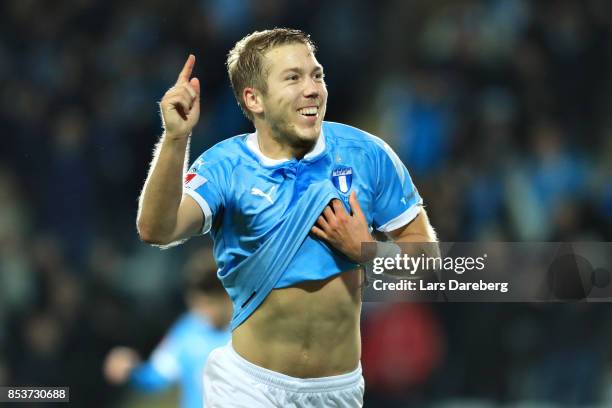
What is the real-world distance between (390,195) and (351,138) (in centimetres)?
25

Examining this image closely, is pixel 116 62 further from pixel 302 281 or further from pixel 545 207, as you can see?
pixel 302 281

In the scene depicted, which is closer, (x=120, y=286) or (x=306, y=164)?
(x=306, y=164)

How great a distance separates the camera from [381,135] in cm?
748

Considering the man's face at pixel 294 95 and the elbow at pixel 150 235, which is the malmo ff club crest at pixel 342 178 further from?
the elbow at pixel 150 235

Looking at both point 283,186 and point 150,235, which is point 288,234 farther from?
point 150,235

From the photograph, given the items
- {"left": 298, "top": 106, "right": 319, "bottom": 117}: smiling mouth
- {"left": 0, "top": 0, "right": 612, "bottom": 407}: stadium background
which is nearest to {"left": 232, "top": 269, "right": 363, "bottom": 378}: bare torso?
{"left": 298, "top": 106, "right": 319, "bottom": 117}: smiling mouth

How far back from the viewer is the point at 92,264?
7.22 m

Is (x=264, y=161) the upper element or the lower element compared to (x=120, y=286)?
lower

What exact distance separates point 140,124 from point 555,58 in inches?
119

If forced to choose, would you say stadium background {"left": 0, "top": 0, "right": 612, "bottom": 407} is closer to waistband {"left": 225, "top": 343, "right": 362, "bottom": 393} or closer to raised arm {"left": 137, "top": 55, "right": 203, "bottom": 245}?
waistband {"left": 225, "top": 343, "right": 362, "bottom": 393}

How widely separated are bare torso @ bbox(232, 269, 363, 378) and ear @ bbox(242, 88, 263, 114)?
663 millimetres

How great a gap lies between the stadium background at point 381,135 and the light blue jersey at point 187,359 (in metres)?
1.32

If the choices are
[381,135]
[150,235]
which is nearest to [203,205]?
[150,235]

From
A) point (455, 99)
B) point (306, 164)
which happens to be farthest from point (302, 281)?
point (455, 99)
